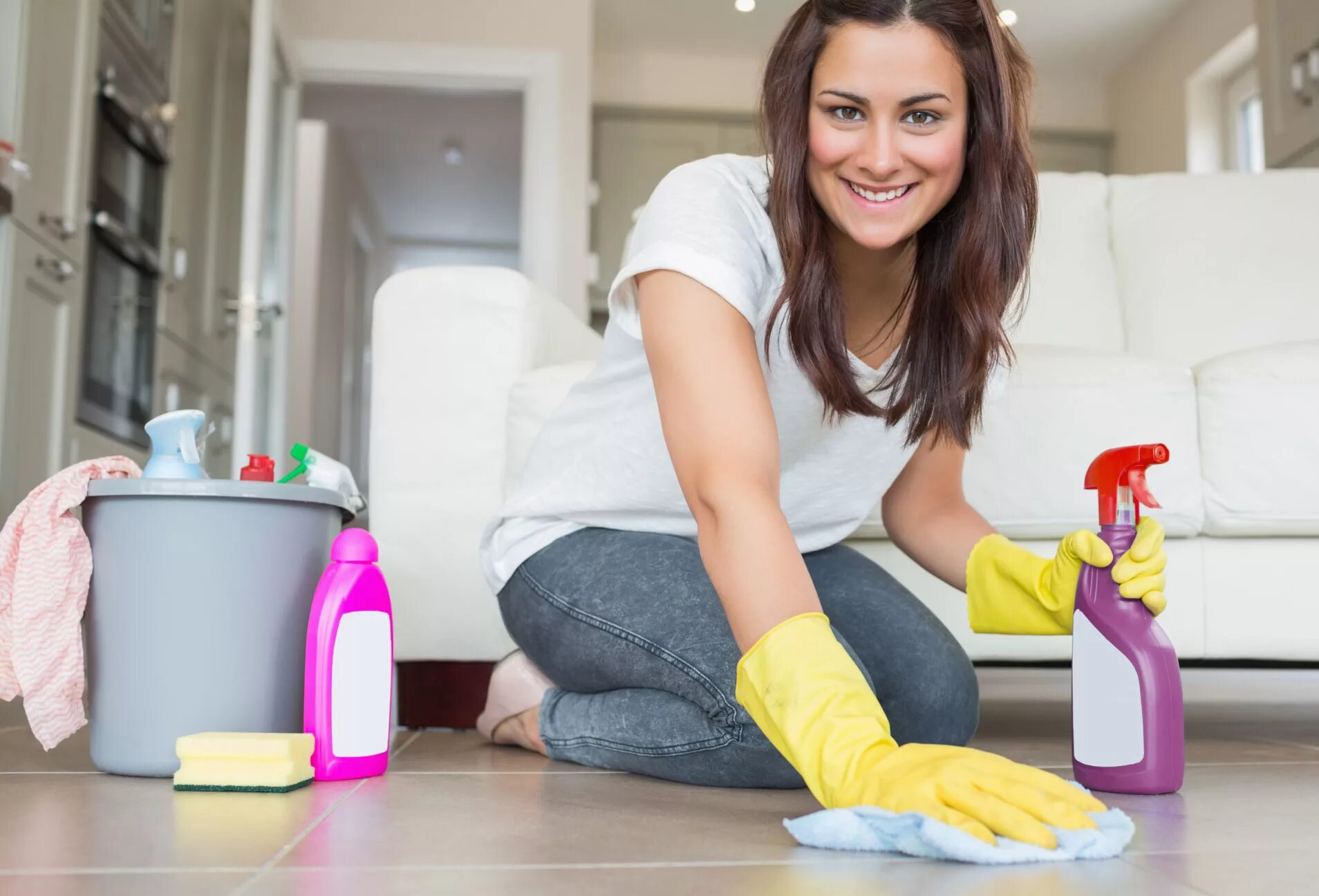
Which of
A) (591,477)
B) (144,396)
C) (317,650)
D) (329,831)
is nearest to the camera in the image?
(329,831)

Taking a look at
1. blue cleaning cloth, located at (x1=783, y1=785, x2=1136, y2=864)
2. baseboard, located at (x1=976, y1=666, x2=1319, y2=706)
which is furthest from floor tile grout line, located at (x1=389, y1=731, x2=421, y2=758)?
baseboard, located at (x1=976, y1=666, x2=1319, y2=706)

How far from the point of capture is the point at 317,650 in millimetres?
1125

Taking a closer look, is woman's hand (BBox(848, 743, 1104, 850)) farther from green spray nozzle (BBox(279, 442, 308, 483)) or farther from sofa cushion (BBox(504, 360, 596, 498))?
sofa cushion (BBox(504, 360, 596, 498))

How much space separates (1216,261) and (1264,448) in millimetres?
845

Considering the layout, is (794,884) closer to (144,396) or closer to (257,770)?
(257,770)

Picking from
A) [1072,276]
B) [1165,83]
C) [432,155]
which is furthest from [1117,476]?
[432,155]

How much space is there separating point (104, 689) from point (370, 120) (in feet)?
13.9

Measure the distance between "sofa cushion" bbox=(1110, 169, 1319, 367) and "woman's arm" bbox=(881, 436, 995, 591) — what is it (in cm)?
95

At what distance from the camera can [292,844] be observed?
79 centimetres

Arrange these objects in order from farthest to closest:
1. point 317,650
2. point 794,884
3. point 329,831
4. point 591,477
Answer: point 591,477 → point 317,650 → point 329,831 → point 794,884

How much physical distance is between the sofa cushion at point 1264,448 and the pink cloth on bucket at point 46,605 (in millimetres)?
1327

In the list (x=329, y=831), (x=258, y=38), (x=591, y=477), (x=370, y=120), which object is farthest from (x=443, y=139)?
(x=329, y=831)

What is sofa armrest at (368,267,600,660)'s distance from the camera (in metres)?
1.60

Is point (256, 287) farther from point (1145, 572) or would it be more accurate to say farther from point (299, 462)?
point (1145, 572)
